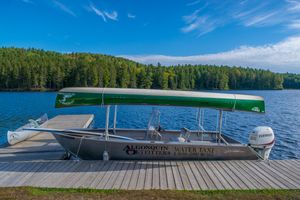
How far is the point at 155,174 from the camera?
719 cm

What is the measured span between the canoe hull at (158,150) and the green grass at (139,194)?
8.11ft

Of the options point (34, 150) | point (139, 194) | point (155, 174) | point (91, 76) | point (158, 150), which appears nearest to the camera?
point (139, 194)

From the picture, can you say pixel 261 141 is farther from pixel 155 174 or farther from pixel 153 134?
pixel 155 174

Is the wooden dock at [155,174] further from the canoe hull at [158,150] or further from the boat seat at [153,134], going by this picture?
the boat seat at [153,134]

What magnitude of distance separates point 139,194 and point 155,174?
4.95 feet

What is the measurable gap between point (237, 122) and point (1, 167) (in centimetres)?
1991

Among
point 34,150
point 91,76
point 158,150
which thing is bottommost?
point 34,150

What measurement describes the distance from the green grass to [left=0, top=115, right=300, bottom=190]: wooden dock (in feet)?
0.99

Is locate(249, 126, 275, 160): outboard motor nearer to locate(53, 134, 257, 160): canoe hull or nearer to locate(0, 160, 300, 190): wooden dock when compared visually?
locate(53, 134, 257, 160): canoe hull

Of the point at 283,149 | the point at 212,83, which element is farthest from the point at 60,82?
the point at 283,149

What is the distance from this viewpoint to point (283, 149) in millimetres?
15008

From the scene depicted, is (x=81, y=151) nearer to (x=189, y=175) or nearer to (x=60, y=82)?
(x=189, y=175)

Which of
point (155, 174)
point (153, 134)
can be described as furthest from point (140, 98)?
point (153, 134)

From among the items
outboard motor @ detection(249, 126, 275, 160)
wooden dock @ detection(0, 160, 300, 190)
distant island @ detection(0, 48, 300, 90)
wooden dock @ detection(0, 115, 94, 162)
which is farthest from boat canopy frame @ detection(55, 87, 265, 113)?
distant island @ detection(0, 48, 300, 90)
